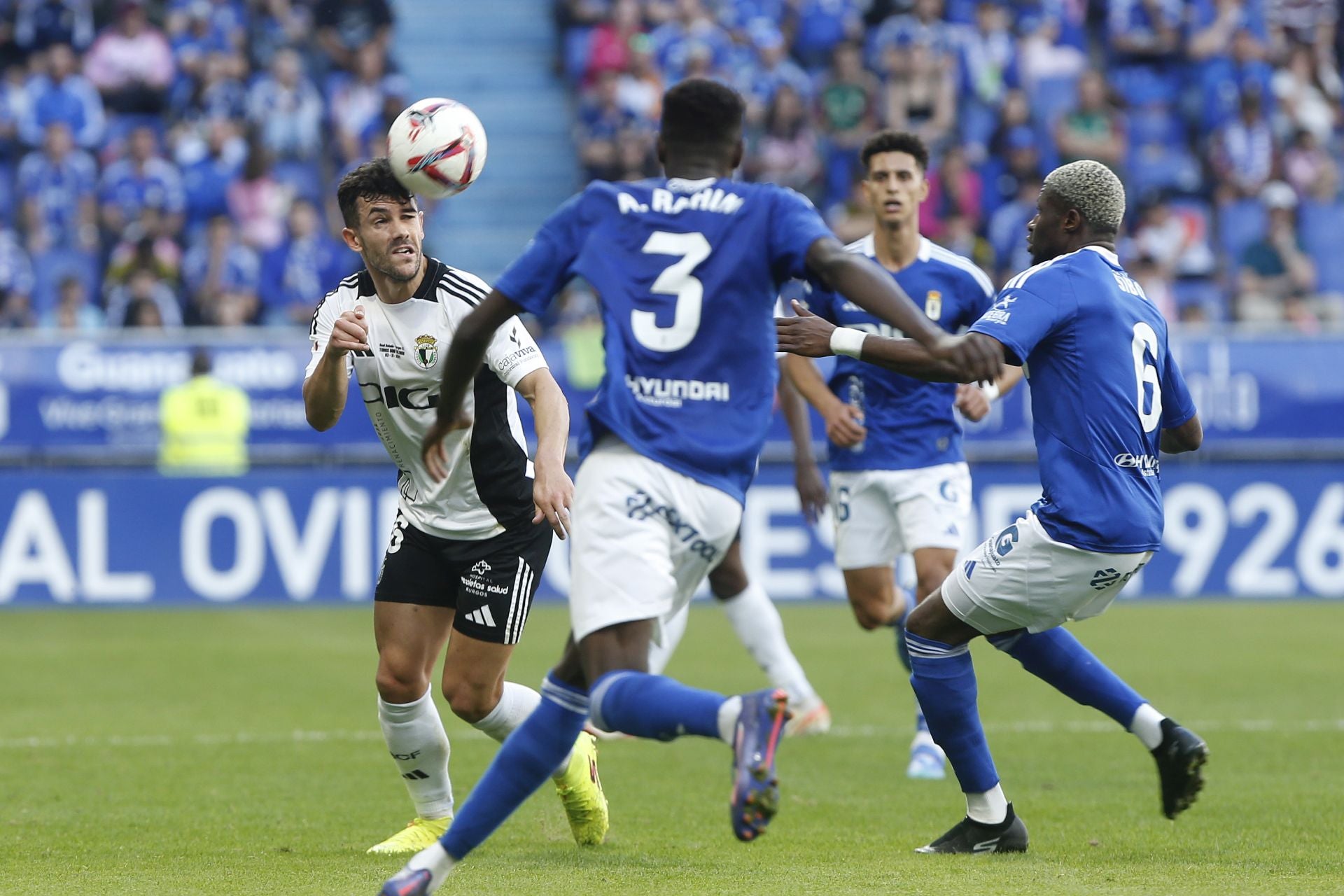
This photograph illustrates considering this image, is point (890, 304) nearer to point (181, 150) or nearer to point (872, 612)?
point (872, 612)

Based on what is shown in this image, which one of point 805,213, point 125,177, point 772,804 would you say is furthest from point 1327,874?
point 125,177

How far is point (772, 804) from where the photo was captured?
4402 millimetres

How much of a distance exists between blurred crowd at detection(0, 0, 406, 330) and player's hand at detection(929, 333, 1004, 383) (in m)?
14.4

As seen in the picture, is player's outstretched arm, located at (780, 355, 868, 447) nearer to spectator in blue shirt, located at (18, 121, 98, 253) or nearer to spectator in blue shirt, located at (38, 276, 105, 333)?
spectator in blue shirt, located at (38, 276, 105, 333)

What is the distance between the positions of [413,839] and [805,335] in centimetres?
235

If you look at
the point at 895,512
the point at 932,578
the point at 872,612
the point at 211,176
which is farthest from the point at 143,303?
the point at 932,578

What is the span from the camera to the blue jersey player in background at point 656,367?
492cm

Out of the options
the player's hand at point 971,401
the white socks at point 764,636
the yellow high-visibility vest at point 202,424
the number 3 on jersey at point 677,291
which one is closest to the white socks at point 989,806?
the number 3 on jersey at point 677,291

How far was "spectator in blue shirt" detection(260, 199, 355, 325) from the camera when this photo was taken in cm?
1919

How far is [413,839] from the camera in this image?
6.45 meters

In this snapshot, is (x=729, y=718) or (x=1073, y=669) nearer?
(x=729, y=718)

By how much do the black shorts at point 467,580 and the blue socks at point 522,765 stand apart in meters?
1.29

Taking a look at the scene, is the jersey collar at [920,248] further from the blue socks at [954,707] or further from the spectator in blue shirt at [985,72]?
the spectator in blue shirt at [985,72]

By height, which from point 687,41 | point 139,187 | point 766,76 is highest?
point 687,41
